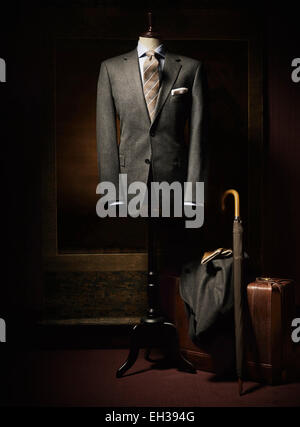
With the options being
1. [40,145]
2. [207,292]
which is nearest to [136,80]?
[40,145]

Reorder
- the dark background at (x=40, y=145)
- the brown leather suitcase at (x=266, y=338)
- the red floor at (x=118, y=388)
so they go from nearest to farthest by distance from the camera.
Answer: the red floor at (x=118, y=388) < the brown leather suitcase at (x=266, y=338) < the dark background at (x=40, y=145)

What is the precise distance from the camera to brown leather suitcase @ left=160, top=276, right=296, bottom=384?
88.8 inches

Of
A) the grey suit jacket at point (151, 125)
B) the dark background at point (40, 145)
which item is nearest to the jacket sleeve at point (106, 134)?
the grey suit jacket at point (151, 125)

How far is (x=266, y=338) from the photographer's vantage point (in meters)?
2.27

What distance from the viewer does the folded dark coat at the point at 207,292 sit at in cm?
227

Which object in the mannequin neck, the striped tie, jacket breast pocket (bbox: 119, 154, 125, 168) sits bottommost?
jacket breast pocket (bbox: 119, 154, 125, 168)

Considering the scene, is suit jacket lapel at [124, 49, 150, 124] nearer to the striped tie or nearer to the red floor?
the striped tie

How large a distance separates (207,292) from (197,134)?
794 mm

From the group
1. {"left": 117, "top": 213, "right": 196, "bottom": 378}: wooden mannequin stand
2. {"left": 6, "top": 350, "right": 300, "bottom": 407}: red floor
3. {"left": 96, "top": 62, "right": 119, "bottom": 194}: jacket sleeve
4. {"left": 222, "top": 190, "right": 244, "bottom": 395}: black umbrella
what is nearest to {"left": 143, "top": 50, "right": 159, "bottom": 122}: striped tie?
{"left": 96, "top": 62, "right": 119, "bottom": 194}: jacket sleeve

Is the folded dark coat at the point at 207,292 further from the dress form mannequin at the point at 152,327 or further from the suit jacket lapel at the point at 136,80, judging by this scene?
the suit jacket lapel at the point at 136,80

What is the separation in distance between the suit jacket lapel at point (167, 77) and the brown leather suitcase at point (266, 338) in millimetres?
1009

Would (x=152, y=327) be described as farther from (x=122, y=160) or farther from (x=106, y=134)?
(x=106, y=134)

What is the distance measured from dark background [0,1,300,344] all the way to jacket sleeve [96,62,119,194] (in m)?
0.57

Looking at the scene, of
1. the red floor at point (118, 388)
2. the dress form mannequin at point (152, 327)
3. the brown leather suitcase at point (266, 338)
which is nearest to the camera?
the red floor at point (118, 388)
